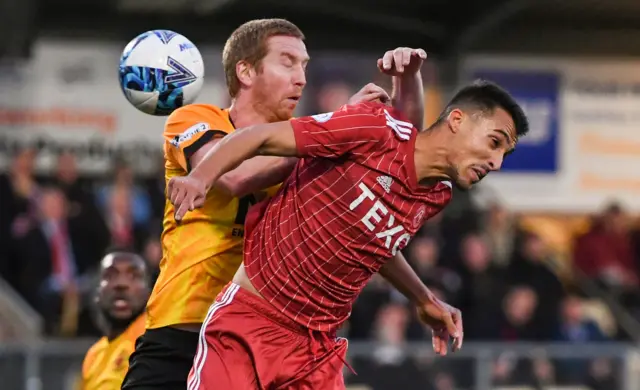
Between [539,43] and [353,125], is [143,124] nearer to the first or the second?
[539,43]

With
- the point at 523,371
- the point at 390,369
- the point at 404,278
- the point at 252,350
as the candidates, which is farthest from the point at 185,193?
the point at 523,371

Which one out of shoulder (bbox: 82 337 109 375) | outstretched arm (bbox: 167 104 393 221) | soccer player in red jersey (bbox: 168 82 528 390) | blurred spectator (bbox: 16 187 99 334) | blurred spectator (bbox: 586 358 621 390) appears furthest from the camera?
blurred spectator (bbox: 16 187 99 334)

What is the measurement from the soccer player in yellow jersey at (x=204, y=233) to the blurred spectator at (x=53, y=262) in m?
6.09

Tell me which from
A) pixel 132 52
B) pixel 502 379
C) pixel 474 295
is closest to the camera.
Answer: pixel 132 52

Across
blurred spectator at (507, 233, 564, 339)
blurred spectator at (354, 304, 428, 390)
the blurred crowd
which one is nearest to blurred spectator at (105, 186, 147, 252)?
the blurred crowd

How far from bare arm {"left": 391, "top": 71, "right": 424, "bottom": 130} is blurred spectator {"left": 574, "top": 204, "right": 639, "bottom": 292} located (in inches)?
401

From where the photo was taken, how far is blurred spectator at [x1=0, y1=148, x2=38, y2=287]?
11094 mm

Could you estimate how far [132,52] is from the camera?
16.9 feet

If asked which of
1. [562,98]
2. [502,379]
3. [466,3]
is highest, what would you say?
[466,3]

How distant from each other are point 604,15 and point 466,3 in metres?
2.18

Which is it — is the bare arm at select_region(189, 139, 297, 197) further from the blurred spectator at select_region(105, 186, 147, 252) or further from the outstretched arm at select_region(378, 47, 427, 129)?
the blurred spectator at select_region(105, 186, 147, 252)

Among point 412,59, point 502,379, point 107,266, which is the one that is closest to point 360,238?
point 412,59

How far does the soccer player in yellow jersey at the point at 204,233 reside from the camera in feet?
15.7

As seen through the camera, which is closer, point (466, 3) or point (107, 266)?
point (107, 266)
